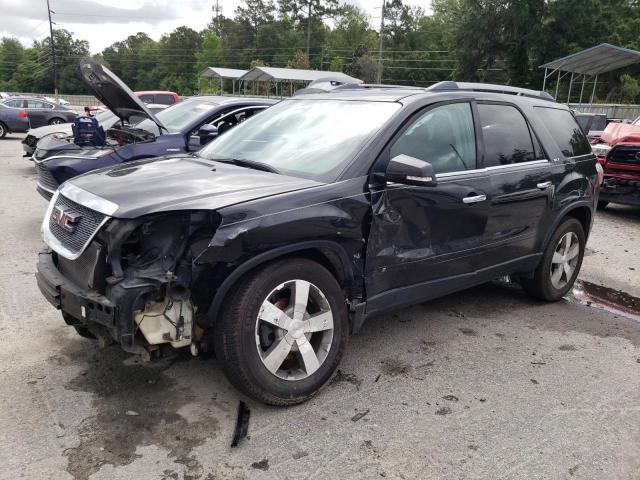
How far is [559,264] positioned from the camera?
5051 millimetres

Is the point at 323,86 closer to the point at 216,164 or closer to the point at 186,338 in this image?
the point at 216,164

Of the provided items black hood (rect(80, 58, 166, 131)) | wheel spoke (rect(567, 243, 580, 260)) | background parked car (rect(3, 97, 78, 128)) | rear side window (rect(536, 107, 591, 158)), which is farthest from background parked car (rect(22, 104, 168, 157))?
background parked car (rect(3, 97, 78, 128))

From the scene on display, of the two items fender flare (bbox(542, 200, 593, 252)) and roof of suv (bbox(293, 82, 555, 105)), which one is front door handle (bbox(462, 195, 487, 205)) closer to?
roof of suv (bbox(293, 82, 555, 105))

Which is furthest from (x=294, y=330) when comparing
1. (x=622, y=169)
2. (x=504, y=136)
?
(x=622, y=169)

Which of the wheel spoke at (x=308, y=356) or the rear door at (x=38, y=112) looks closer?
the wheel spoke at (x=308, y=356)

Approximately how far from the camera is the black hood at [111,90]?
625 centimetres

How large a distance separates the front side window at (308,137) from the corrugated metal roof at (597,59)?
2094cm

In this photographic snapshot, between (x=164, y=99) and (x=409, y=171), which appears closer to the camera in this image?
(x=409, y=171)

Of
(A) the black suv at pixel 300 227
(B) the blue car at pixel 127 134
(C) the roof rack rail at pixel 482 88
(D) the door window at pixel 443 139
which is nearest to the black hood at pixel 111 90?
(B) the blue car at pixel 127 134

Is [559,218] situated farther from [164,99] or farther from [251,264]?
[164,99]

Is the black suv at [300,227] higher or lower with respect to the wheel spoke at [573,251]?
higher

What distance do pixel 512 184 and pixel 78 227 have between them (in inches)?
122

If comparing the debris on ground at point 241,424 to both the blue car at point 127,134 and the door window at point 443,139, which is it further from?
the blue car at point 127,134

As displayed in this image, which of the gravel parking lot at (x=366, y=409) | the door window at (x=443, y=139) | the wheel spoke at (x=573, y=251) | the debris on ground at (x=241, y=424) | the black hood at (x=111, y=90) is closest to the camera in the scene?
the gravel parking lot at (x=366, y=409)
